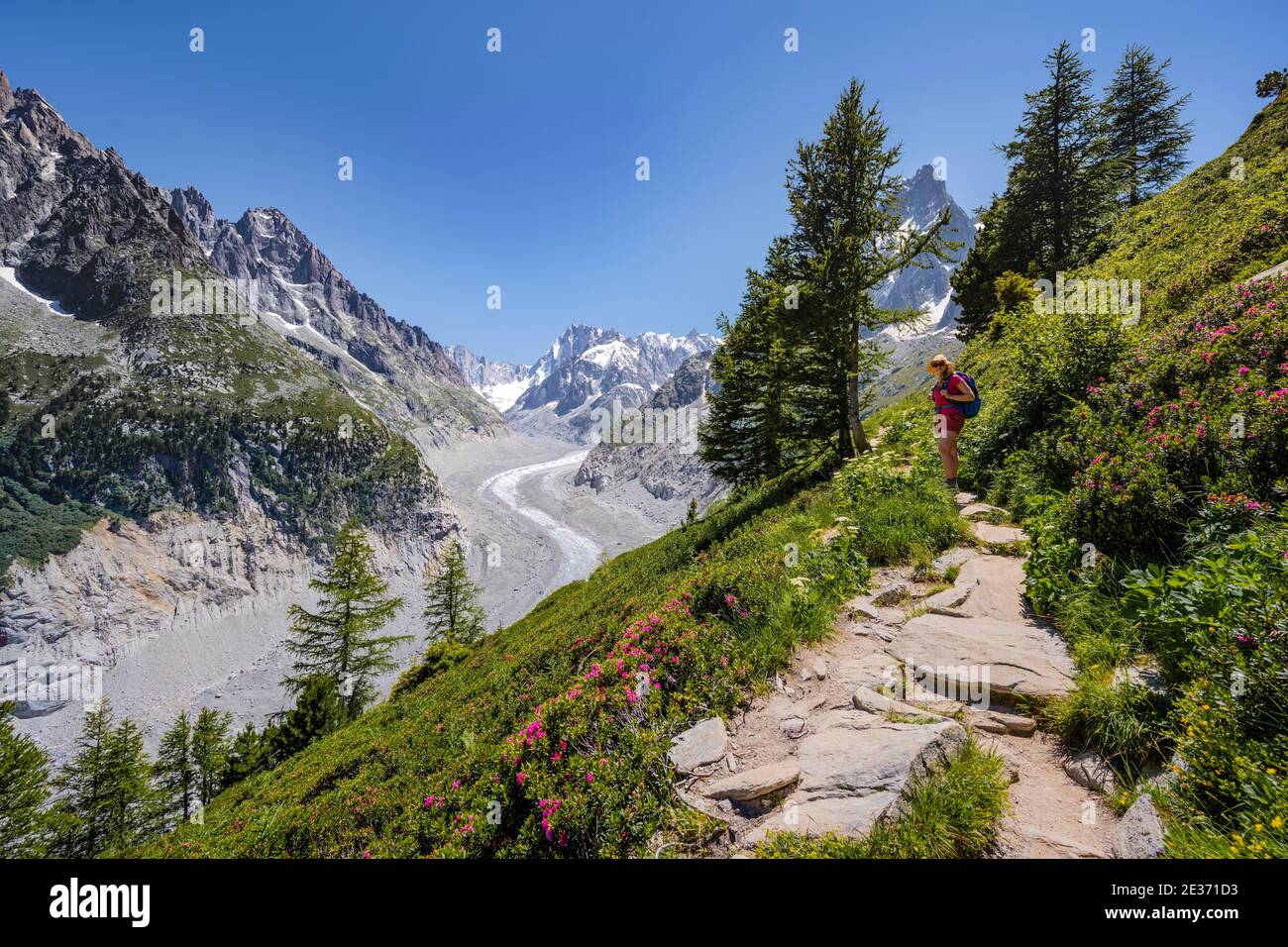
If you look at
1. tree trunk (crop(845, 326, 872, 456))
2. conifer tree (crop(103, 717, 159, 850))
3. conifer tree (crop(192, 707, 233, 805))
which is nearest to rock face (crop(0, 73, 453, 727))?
conifer tree (crop(192, 707, 233, 805))

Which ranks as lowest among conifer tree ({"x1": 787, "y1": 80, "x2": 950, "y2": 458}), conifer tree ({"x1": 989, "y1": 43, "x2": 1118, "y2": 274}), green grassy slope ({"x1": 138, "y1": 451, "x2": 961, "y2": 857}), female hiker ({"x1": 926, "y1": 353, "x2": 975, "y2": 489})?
green grassy slope ({"x1": 138, "y1": 451, "x2": 961, "y2": 857})

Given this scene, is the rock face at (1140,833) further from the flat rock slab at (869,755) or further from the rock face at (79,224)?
the rock face at (79,224)

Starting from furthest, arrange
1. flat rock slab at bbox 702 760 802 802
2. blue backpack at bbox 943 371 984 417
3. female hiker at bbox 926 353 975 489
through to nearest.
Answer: female hiker at bbox 926 353 975 489, blue backpack at bbox 943 371 984 417, flat rock slab at bbox 702 760 802 802

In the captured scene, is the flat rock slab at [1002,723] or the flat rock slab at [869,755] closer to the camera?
the flat rock slab at [869,755]

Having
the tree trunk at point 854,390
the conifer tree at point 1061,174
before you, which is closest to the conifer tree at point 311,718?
the tree trunk at point 854,390

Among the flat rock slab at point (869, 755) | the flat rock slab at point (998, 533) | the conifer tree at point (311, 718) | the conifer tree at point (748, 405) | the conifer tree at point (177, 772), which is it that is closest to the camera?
the flat rock slab at point (869, 755)

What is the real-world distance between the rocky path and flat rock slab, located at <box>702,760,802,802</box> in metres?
0.01

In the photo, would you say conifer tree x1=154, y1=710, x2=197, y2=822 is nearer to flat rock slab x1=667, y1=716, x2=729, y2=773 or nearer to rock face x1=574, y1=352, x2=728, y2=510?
flat rock slab x1=667, y1=716, x2=729, y2=773

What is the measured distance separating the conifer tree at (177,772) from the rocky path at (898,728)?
46.5m

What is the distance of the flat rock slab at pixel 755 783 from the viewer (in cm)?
359

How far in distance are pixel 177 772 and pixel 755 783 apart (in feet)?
166

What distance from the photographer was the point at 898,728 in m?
3.77

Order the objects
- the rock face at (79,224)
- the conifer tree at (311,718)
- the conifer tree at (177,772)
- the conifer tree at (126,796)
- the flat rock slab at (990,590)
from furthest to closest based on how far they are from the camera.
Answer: the rock face at (79,224) → the conifer tree at (177,772) → the conifer tree at (126,796) → the conifer tree at (311,718) → the flat rock slab at (990,590)

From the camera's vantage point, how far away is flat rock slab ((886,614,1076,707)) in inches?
157
